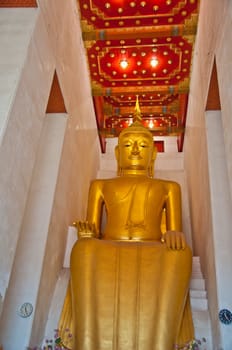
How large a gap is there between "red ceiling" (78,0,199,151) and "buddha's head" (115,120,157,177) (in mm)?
1211

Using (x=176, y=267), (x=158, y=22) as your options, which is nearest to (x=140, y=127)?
(x=158, y=22)

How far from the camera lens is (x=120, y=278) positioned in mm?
2598

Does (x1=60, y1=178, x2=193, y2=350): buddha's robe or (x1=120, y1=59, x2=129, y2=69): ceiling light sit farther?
(x1=120, y1=59, x2=129, y2=69): ceiling light

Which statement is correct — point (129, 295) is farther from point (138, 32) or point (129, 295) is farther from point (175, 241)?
point (138, 32)

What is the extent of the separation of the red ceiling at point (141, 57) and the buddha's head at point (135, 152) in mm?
1211

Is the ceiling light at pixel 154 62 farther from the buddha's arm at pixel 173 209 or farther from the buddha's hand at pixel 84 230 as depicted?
the buddha's hand at pixel 84 230

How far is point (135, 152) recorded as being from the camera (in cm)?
396

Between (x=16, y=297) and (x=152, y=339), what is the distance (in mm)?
1075

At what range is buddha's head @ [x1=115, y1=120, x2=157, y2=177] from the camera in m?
3.95

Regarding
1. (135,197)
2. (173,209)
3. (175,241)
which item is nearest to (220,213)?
(175,241)

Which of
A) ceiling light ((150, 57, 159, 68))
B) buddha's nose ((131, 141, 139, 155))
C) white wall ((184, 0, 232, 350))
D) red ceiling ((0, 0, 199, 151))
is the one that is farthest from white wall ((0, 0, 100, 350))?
white wall ((184, 0, 232, 350))

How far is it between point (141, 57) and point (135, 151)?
5.16ft

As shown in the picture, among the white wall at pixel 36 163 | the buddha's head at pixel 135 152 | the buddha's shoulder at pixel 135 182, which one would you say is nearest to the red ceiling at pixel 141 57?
the white wall at pixel 36 163

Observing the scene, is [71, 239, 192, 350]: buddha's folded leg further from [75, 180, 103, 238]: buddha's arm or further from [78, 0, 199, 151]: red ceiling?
[78, 0, 199, 151]: red ceiling
